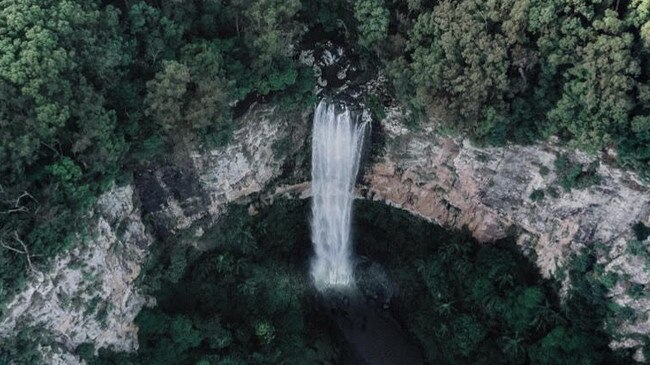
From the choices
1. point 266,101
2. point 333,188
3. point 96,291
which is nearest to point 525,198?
point 333,188

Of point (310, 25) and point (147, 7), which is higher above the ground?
point (147, 7)

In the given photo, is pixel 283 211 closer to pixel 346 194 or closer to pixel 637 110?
pixel 346 194

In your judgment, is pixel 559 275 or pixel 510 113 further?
pixel 559 275

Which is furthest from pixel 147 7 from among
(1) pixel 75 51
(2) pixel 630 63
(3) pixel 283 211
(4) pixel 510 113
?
(2) pixel 630 63

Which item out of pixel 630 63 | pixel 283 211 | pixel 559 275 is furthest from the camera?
pixel 283 211

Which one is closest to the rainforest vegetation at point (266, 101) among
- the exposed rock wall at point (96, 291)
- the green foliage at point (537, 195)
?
the exposed rock wall at point (96, 291)

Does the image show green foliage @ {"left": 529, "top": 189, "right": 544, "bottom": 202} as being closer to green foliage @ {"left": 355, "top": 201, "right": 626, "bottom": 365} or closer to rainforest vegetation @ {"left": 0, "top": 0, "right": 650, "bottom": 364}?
rainforest vegetation @ {"left": 0, "top": 0, "right": 650, "bottom": 364}

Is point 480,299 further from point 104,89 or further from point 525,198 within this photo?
point 104,89

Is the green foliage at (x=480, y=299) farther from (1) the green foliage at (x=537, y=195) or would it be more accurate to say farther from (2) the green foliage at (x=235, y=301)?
(2) the green foliage at (x=235, y=301)
